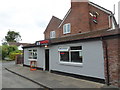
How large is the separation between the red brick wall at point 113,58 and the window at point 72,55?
1.99 metres

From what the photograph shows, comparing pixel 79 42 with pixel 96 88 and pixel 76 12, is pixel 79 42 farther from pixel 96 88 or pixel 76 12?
pixel 76 12

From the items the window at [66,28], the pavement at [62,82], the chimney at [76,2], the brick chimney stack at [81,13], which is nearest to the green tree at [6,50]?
the window at [66,28]

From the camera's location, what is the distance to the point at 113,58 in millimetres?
5789

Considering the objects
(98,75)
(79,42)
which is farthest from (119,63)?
(79,42)

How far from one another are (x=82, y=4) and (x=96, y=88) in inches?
486

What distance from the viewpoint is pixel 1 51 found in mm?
25719

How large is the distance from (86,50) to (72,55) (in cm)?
145

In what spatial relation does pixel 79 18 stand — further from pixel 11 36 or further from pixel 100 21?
pixel 11 36

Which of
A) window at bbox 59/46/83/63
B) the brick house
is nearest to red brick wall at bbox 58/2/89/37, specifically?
the brick house

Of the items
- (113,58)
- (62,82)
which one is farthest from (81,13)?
(62,82)

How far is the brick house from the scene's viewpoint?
5863 mm

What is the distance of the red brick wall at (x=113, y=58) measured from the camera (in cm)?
559

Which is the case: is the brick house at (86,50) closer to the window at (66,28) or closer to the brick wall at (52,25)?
the window at (66,28)

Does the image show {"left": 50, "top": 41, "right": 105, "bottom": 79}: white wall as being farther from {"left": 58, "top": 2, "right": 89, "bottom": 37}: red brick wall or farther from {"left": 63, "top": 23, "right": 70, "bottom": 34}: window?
{"left": 63, "top": 23, "right": 70, "bottom": 34}: window
